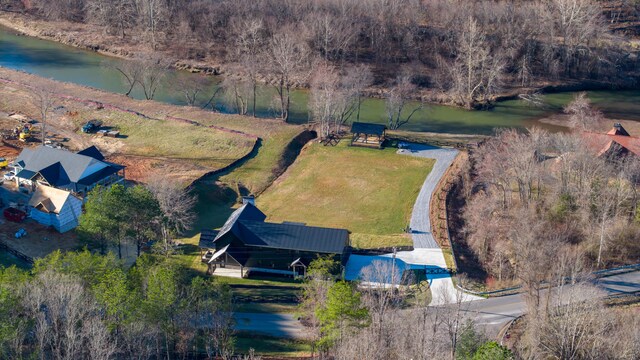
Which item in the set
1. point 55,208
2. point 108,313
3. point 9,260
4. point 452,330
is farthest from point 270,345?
point 55,208

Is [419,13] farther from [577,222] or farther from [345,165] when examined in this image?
[577,222]

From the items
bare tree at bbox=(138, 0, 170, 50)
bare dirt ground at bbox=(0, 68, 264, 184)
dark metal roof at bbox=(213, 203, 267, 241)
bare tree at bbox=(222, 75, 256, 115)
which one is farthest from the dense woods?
dark metal roof at bbox=(213, 203, 267, 241)

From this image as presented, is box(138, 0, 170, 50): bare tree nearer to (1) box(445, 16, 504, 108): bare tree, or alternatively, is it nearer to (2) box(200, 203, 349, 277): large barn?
(1) box(445, 16, 504, 108): bare tree

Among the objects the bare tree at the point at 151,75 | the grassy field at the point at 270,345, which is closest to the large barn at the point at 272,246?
the grassy field at the point at 270,345

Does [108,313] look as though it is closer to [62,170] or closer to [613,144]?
[62,170]

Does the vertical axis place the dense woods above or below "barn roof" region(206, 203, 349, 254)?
above

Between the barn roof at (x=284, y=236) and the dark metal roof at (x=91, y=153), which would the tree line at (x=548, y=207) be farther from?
the dark metal roof at (x=91, y=153)

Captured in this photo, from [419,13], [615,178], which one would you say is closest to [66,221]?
[615,178]
